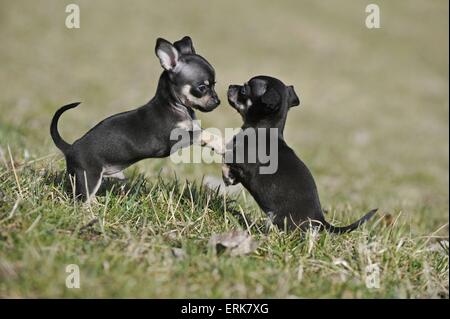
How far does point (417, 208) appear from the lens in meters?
8.78

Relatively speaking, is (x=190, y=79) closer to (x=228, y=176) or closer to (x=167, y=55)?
(x=167, y=55)

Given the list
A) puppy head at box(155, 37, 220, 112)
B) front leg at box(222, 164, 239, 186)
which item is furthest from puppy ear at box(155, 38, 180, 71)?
front leg at box(222, 164, 239, 186)

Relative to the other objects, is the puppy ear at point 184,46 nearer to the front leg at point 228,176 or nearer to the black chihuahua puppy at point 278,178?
the black chihuahua puppy at point 278,178

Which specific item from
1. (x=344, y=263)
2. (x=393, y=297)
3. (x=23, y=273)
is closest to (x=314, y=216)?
(x=344, y=263)

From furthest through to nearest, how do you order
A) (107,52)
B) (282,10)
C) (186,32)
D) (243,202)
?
(282,10) → (186,32) → (107,52) → (243,202)

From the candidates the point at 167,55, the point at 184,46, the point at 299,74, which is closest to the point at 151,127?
the point at 167,55

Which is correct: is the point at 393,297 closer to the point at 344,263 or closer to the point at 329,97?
the point at 344,263

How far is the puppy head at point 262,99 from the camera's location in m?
5.15

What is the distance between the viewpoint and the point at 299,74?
21188 mm

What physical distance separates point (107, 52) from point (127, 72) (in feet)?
7.34

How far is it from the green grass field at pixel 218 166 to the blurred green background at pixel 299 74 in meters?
0.08

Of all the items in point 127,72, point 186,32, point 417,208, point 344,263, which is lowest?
point 417,208

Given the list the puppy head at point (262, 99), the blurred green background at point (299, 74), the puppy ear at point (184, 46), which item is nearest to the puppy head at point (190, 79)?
the puppy ear at point (184, 46)

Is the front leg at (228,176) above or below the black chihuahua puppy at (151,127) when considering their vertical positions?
below
